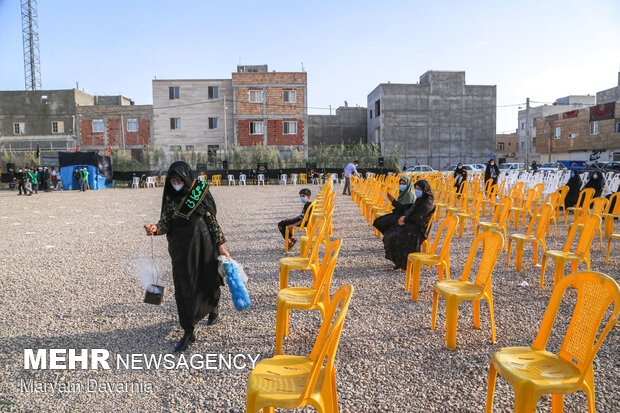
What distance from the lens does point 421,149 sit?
41.7 m

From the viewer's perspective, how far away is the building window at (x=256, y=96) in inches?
1443

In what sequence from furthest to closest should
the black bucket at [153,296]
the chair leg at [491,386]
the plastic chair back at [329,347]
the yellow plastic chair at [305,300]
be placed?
the black bucket at [153,296]
the yellow plastic chair at [305,300]
the chair leg at [491,386]
the plastic chair back at [329,347]

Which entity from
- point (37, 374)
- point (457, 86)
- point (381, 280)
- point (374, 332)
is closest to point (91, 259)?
point (37, 374)

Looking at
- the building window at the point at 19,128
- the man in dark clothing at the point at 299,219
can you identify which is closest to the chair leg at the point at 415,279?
the man in dark clothing at the point at 299,219

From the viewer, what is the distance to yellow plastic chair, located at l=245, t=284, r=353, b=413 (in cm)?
200

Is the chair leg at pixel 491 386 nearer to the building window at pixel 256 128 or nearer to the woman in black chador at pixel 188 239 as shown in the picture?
the woman in black chador at pixel 188 239

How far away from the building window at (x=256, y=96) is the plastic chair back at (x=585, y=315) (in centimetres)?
3594

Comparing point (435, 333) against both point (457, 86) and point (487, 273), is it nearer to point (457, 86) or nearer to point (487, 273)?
point (487, 273)

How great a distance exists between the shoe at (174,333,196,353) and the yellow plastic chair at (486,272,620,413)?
2312 mm

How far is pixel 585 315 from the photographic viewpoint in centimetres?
234

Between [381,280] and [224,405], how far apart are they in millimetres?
3142

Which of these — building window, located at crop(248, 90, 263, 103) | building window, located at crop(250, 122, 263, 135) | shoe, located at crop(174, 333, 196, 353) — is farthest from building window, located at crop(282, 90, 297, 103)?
shoe, located at crop(174, 333, 196, 353)

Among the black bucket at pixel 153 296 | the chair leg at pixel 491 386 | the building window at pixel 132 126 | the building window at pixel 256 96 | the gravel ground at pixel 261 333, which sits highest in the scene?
the building window at pixel 256 96

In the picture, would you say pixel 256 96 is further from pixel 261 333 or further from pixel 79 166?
pixel 261 333
